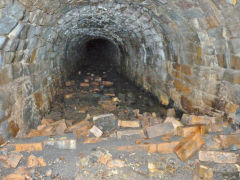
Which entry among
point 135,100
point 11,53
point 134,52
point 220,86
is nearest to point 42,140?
point 11,53

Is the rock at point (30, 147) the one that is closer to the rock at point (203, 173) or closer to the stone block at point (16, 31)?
the stone block at point (16, 31)

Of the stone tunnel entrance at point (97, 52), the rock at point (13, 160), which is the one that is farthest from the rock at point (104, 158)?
the stone tunnel entrance at point (97, 52)

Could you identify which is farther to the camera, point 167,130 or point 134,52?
point 134,52

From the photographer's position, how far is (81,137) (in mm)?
3506

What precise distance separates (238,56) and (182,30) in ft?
4.43

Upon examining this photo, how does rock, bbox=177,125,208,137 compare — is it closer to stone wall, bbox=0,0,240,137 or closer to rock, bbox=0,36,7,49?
stone wall, bbox=0,0,240,137

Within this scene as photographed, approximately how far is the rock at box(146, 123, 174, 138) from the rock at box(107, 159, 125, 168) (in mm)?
762

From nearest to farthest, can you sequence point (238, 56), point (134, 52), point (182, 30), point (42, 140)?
point (238, 56)
point (42, 140)
point (182, 30)
point (134, 52)

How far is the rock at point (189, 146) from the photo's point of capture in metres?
2.93

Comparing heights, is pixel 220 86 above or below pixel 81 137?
above

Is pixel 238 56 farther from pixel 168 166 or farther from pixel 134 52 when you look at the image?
pixel 134 52

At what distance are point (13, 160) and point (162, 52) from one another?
13.7ft

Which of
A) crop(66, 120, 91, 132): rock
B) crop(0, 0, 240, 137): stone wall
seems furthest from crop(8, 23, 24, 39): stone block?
crop(66, 120, 91, 132): rock

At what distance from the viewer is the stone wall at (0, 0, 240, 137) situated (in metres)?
2.94
